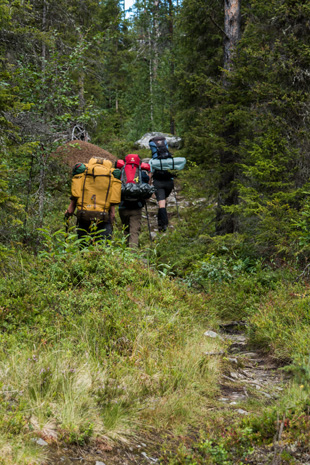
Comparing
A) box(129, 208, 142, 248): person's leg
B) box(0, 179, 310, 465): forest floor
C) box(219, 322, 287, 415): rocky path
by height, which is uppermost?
box(129, 208, 142, 248): person's leg

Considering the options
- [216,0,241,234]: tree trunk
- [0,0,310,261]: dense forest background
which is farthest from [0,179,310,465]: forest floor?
[216,0,241,234]: tree trunk

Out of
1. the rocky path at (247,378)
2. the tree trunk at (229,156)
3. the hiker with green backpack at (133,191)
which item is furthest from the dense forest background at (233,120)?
the rocky path at (247,378)

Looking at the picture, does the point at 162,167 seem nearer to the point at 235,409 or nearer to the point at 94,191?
the point at 94,191

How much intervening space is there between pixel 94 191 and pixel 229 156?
4158mm

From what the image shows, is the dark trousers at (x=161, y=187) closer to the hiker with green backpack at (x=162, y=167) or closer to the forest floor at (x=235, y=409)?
the hiker with green backpack at (x=162, y=167)

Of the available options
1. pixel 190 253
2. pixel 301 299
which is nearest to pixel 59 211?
pixel 190 253

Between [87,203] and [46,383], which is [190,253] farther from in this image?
[46,383]

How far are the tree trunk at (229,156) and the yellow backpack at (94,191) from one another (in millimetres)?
3362

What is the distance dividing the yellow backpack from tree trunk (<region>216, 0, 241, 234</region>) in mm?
3362

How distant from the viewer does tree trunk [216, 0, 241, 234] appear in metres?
10.2

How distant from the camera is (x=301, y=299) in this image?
592cm

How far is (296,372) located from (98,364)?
80.6 inches

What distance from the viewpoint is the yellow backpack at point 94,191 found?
305 inches

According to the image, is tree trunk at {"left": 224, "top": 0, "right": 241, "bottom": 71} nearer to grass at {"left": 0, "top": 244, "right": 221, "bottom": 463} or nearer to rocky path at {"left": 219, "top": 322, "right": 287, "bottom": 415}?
grass at {"left": 0, "top": 244, "right": 221, "bottom": 463}
